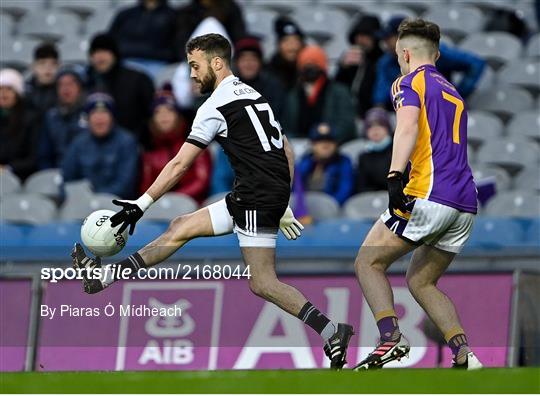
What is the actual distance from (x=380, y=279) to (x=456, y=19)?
23.1 feet

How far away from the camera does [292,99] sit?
13891 mm

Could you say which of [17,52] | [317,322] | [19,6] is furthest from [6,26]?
[317,322]

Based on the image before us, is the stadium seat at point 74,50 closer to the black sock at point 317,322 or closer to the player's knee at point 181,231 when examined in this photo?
the player's knee at point 181,231

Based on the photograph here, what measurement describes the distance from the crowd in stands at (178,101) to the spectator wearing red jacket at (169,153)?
11 millimetres

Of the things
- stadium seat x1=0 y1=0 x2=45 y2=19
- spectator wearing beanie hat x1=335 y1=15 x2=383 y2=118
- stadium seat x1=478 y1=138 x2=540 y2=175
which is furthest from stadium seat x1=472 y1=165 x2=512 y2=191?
stadium seat x1=0 y1=0 x2=45 y2=19

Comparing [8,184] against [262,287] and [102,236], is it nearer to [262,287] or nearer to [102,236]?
[102,236]

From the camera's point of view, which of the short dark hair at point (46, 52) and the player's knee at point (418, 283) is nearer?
the player's knee at point (418, 283)

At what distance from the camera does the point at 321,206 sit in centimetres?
1245

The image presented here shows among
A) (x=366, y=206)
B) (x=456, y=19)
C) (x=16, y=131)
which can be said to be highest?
(x=456, y=19)

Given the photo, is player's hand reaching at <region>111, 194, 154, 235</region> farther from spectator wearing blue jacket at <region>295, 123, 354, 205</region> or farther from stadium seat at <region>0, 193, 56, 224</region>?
stadium seat at <region>0, 193, 56, 224</region>

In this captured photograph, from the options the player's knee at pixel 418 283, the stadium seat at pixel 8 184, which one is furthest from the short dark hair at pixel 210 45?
the stadium seat at pixel 8 184

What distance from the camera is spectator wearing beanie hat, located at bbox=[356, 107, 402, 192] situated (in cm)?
1259

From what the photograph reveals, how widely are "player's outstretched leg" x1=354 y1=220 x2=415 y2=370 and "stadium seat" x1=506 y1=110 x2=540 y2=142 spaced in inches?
210

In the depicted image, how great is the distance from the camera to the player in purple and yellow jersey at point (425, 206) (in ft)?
27.4
